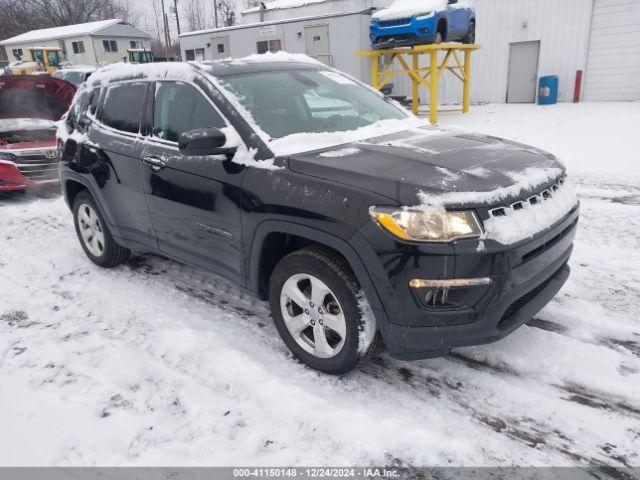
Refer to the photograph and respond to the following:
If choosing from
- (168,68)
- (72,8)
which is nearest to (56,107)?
(168,68)

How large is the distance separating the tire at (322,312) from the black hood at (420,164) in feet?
1.59

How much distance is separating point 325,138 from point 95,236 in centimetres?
283

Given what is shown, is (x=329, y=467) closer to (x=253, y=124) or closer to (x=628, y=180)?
(x=253, y=124)

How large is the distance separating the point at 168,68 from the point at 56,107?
5.81 m

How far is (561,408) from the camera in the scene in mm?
2611

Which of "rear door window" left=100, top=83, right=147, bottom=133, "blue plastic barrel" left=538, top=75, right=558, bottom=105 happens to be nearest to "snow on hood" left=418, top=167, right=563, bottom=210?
"rear door window" left=100, top=83, right=147, bottom=133

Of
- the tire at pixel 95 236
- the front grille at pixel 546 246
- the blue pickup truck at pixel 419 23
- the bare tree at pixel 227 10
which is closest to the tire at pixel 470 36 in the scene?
the blue pickup truck at pixel 419 23

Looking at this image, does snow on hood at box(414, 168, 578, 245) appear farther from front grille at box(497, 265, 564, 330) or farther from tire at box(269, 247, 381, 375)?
tire at box(269, 247, 381, 375)

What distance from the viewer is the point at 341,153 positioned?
115 inches

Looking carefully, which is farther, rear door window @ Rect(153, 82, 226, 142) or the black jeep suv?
rear door window @ Rect(153, 82, 226, 142)

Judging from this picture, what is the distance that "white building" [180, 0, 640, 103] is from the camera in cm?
1493

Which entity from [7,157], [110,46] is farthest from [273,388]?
[110,46]

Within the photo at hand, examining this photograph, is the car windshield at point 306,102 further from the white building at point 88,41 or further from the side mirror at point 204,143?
the white building at point 88,41

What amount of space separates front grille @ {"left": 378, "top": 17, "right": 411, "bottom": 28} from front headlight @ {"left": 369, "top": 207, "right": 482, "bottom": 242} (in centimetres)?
1100
